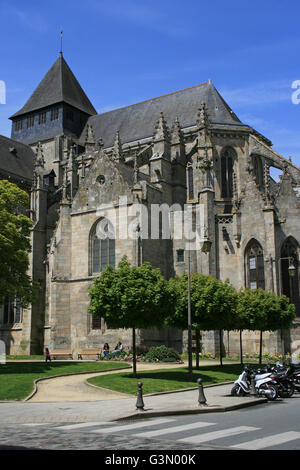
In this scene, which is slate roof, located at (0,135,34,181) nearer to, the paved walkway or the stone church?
the stone church

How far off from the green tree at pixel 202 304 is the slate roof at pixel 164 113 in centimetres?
2095

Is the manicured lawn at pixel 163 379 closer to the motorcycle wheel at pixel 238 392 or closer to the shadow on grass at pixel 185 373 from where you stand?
the shadow on grass at pixel 185 373

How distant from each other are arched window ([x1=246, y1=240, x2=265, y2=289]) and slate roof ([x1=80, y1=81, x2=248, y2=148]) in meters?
12.2

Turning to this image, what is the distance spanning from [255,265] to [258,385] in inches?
686

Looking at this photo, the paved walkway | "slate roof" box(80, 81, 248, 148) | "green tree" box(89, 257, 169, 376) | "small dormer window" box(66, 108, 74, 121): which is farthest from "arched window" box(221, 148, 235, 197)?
"small dormer window" box(66, 108, 74, 121)

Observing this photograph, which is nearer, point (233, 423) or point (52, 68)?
point (233, 423)

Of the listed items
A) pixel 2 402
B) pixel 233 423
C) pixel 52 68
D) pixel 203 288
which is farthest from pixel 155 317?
pixel 52 68

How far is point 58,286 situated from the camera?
1403 inches

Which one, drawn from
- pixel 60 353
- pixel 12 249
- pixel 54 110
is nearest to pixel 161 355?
pixel 60 353

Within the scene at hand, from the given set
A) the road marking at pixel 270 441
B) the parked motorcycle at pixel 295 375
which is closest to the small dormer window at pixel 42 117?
the parked motorcycle at pixel 295 375

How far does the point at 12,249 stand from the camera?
84.3ft

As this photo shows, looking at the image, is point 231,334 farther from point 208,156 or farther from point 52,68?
point 52,68

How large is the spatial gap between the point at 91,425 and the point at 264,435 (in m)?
4.03

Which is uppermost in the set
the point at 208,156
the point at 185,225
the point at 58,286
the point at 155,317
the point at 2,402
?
the point at 208,156
